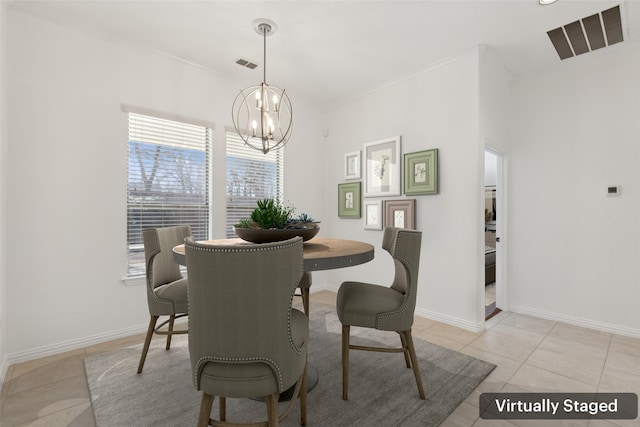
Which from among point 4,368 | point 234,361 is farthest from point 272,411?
point 4,368

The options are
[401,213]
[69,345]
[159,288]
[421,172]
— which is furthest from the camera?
[401,213]

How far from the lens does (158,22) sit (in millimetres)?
2598

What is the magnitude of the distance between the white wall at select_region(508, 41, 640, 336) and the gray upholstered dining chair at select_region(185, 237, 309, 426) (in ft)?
11.0

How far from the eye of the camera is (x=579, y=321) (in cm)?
315

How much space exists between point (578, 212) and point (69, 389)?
460 cm

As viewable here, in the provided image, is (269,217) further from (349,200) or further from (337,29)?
(349,200)

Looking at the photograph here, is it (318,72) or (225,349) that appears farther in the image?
(318,72)

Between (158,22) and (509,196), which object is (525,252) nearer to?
(509,196)

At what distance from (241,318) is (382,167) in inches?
121

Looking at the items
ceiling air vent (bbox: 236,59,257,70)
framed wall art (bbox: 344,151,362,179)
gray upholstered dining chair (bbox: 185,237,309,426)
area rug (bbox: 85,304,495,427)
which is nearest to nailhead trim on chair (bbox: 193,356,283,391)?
gray upholstered dining chair (bbox: 185,237,309,426)

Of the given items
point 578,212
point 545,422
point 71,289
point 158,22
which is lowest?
point 545,422

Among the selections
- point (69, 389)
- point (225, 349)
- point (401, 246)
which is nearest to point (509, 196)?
point (401, 246)

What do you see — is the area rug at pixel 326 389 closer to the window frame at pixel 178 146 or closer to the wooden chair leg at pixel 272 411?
the wooden chair leg at pixel 272 411

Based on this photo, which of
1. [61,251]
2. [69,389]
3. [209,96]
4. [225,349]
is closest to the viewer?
[225,349]
